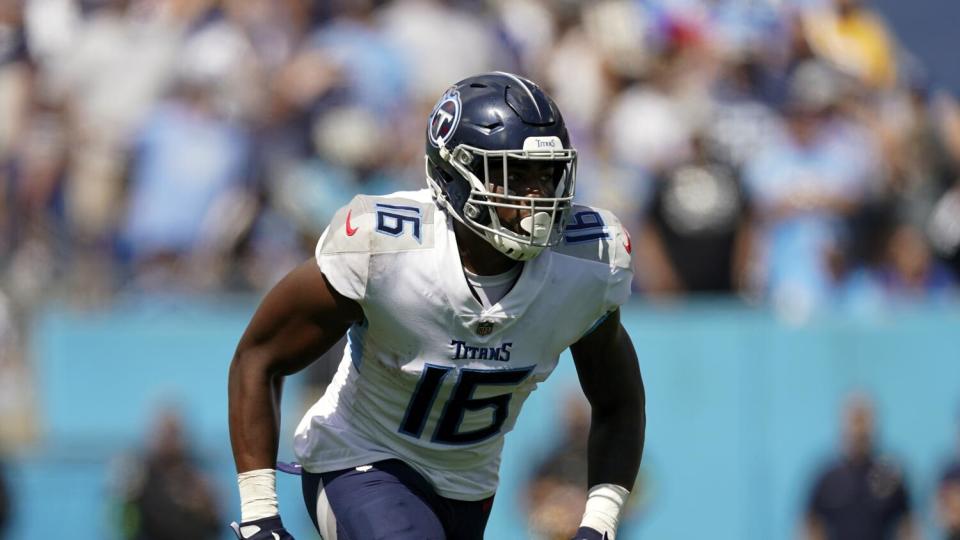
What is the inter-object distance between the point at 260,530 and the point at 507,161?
108cm

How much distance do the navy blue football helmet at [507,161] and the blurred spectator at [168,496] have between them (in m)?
4.52

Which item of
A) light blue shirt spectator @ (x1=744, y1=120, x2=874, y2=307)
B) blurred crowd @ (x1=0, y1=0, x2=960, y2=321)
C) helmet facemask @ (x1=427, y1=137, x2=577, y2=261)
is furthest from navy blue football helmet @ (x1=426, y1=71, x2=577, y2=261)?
light blue shirt spectator @ (x1=744, y1=120, x2=874, y2=307)

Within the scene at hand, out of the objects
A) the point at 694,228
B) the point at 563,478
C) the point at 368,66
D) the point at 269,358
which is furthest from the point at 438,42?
the point at 269,358

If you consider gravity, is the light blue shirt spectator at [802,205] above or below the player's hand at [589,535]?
above

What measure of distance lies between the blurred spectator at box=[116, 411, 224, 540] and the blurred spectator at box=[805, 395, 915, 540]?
10.2 feet

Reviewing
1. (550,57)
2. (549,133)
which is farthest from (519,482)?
(549,133)

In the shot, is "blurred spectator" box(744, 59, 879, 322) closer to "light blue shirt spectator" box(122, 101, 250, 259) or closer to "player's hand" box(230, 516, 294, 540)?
"light blue shirt spectator" box(122, 101, 250, 259)

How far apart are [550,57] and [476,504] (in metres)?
5.09

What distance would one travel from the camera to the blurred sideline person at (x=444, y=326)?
3.74m

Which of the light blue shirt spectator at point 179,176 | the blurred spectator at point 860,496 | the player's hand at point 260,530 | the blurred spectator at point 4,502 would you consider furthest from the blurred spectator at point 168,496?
the player's hand at point 260,530

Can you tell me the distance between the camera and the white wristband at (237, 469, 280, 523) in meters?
3.78

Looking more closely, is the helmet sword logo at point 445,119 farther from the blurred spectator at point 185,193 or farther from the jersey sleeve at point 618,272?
the blurred spectator at point 185,193

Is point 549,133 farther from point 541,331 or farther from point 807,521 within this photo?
point 807,521

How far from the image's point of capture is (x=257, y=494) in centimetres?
379
